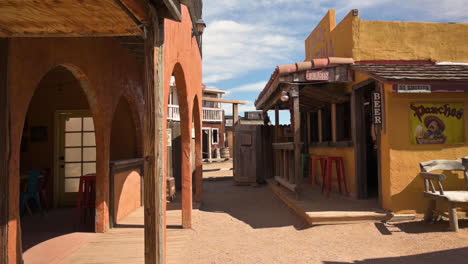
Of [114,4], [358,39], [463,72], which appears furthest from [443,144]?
[114,4]

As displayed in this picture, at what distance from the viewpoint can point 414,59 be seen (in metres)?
7.11

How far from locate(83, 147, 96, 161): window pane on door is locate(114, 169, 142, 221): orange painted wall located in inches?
43.3

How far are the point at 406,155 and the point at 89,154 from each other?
6.58 m

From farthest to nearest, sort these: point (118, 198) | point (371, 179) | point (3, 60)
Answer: point (371, 179) < point (118, 198) < point (3, 60)

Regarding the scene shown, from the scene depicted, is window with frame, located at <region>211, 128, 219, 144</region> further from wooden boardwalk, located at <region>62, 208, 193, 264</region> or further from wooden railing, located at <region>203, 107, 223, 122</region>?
wooden boardwalk, located at <region>62, 208, 193, 264</region>

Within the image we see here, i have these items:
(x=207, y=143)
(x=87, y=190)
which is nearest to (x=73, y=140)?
(x=87, y=190)

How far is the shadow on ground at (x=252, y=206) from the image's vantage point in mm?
6153

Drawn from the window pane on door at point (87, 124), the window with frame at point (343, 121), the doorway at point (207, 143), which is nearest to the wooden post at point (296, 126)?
the window with frame at point (343, 121)

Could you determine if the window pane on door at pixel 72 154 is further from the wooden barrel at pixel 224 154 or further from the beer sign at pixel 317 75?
the wooden barrel at pixel 224 154

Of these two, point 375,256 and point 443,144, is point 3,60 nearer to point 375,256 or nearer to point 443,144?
point 375,256

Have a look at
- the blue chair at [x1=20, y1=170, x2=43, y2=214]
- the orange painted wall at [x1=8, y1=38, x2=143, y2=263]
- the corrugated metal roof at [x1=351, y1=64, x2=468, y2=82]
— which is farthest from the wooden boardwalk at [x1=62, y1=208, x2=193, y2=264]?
the corrugated metal roof at [x1=351, y1=64, x2=468, y2=82]

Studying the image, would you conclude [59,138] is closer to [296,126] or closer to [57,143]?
[57,143]

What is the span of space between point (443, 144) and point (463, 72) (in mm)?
1353

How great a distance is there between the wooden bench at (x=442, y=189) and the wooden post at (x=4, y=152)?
5598 millimetres
